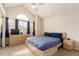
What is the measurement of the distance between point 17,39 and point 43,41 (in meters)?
0.54

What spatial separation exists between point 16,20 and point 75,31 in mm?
1112

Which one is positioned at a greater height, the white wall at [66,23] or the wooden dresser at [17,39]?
the white wall at [66,23]

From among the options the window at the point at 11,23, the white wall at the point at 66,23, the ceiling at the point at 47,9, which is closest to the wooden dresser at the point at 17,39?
the window at the point at 11,23

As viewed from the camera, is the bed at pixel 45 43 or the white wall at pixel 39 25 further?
the white wall at pixel 39 25


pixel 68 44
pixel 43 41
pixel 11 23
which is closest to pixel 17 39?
pixel 11 23

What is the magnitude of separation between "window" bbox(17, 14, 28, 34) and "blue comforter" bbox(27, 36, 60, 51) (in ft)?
0.68

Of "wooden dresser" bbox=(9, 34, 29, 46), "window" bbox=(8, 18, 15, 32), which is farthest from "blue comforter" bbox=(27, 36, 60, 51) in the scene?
"window" bbox=(8, 18, 15, 32)

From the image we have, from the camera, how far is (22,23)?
158 cm

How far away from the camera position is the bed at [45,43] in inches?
57.5

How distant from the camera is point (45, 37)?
1.60 m

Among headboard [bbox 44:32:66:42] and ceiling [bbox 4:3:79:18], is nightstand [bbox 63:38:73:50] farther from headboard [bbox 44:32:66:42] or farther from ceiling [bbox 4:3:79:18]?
ceiling [bbox 4:3:79:18]

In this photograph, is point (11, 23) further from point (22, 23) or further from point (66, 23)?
point (66, 23)

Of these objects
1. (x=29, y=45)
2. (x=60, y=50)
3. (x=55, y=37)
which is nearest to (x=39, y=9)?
(x=55, y=37)

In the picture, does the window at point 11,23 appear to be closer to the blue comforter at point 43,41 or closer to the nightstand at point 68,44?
the blue comforter at point 43,41
